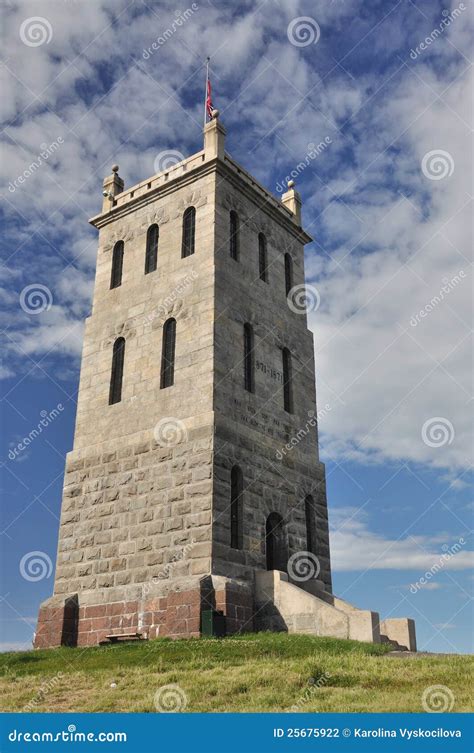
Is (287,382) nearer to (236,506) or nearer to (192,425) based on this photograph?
(192,425)

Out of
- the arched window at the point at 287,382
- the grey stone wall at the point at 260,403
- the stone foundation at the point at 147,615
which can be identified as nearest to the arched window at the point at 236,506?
the grey stone wall at the point at 260,403

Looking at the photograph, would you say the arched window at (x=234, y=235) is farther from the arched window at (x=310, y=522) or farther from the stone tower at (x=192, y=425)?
the arched window at (x=310, y=522)

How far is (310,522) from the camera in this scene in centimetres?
2450

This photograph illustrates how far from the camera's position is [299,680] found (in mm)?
12586

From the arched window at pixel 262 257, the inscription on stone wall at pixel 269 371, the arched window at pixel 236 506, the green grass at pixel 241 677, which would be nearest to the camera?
the green grass at pixel 241 677

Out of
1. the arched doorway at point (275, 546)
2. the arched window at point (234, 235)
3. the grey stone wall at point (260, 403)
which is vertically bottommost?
the arched doorway at point (275, 546)

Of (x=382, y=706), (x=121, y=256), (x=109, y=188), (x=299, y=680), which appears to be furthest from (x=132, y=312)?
(x=382, y=706)

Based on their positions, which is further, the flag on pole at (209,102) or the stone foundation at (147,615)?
the flag on pole at (209,102)

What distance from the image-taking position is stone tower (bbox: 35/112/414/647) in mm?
20047

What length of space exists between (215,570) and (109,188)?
54.6 ft

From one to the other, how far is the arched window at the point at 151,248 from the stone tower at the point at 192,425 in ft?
0.20

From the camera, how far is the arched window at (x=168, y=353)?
23.1 metres

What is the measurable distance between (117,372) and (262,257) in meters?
6.82

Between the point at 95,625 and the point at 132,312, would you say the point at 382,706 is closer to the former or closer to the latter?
the point at 95,625
